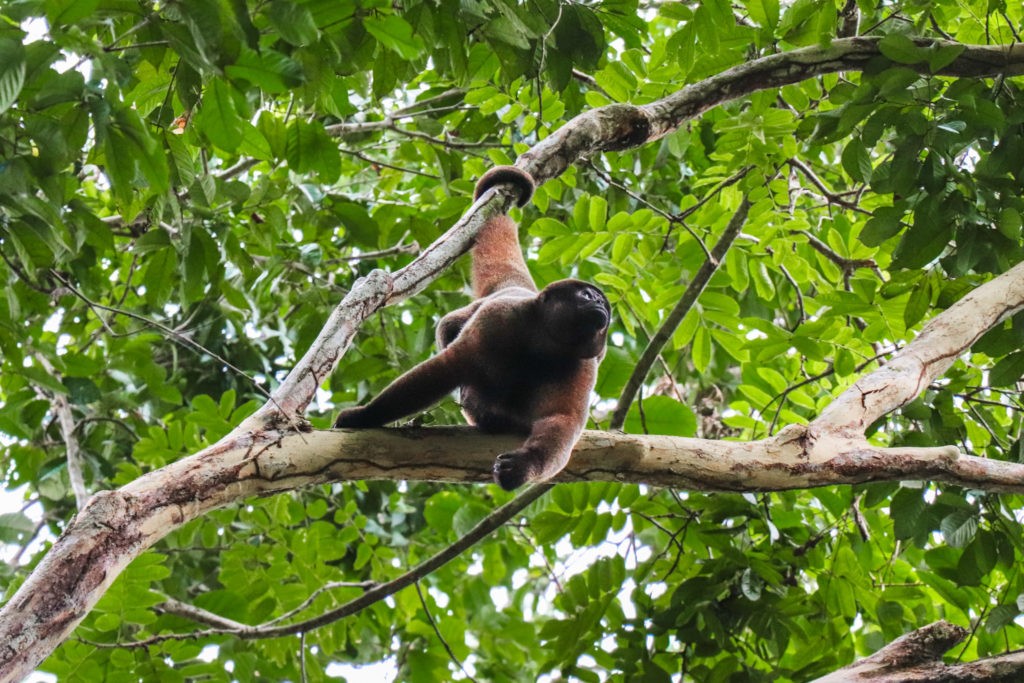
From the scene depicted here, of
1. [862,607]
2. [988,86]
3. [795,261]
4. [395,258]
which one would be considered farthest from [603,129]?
[862,607]

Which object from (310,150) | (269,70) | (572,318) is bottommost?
(572,318)

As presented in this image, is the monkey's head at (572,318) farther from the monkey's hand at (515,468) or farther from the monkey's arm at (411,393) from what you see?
the monkey's hand at (515,468)

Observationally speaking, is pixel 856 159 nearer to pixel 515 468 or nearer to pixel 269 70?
pixel 515 468

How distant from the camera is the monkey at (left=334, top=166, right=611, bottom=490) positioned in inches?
158

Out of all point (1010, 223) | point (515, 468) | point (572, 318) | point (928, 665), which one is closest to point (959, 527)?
point (928, 665)

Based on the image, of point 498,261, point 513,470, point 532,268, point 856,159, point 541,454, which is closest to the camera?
point 513,470

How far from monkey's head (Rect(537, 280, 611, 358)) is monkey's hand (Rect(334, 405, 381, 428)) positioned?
39.9 inches

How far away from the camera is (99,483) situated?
628 centimetres

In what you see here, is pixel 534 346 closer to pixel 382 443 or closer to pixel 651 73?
pixel 382 443

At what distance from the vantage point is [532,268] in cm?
596

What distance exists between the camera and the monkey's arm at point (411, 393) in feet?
12.5

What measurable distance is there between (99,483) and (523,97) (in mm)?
3819

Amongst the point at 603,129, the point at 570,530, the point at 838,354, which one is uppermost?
the point at 603,129

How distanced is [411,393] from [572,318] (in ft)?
3.07
